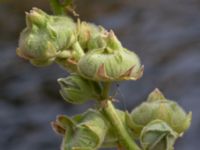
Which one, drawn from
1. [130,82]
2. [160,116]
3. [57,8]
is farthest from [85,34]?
[130,82]

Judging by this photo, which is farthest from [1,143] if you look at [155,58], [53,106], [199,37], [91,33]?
[91,33]

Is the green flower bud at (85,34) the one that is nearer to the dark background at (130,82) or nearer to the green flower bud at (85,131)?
the green flower bud at (85,131)

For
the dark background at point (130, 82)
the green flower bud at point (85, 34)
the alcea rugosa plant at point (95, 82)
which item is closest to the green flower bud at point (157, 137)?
the alcea rugosa plant at point (95, 82)

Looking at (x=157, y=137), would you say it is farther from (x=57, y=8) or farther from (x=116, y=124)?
(x=57, y=8)

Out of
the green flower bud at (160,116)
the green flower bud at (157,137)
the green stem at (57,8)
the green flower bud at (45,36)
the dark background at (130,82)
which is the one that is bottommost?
the green flower bud at (157,137)

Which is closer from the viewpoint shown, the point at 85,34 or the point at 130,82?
the point at 85,34

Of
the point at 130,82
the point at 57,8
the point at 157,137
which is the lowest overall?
the point at 157,137
